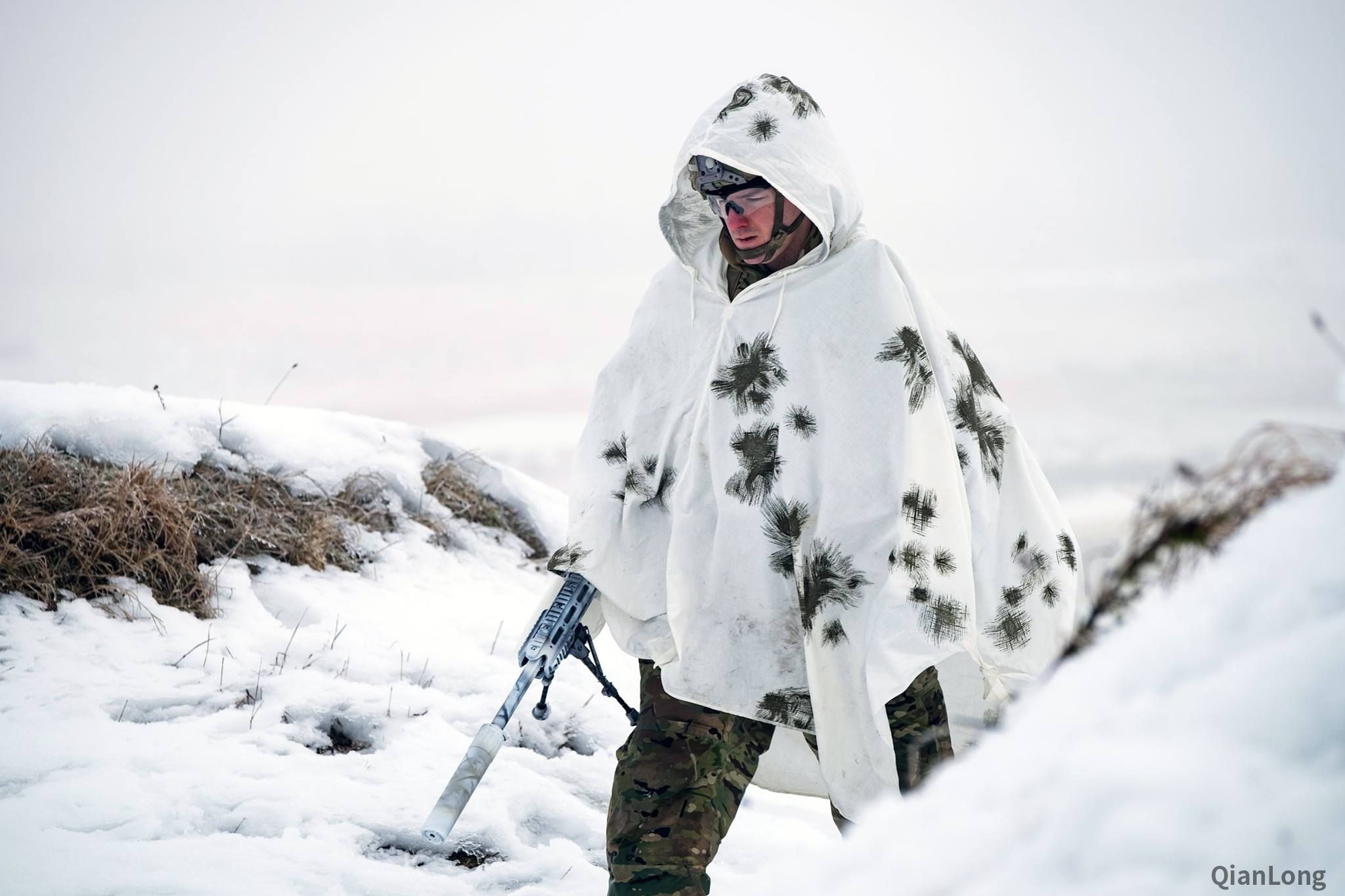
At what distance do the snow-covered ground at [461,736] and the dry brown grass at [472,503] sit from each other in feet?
0.42

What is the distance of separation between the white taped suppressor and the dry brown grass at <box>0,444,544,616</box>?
8.61 ft

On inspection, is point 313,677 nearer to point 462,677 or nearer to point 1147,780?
point 462,677

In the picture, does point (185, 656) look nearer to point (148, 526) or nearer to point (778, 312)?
point (148, 526)

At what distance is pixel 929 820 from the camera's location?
3.35ft

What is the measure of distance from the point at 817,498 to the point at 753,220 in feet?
2.89

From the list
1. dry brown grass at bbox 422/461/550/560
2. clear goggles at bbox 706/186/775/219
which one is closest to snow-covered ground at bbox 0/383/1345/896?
dry brown grass at bbox 422/461/550/560

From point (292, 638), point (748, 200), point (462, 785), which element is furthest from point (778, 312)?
point (292, 638)

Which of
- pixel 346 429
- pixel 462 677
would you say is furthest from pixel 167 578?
pixel 346 429

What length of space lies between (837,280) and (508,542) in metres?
4.13

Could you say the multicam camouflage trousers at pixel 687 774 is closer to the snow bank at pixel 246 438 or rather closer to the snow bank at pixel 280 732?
the snow bank at pixel 280 732

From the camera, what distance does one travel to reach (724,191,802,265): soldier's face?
130 inches

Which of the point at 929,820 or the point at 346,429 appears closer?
the point at 929,820

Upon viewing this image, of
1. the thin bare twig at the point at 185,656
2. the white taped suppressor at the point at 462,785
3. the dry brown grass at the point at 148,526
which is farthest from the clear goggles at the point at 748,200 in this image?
the dry brown grass at the point at 148,526

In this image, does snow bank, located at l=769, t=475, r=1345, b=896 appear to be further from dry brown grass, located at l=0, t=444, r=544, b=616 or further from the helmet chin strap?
dry brown grass, located at l=0, t=444, r=544, b=616
